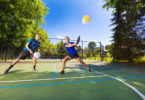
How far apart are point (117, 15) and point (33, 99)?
1432 cm

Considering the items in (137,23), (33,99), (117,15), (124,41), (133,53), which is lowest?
(33,99)

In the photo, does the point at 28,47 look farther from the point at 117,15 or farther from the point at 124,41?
the point at 117,15

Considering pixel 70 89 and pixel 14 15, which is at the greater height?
pixel 14 15

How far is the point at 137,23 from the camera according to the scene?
34.4ft

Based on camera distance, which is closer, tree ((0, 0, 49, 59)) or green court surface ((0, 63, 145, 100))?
green court surface ((0, 63, 145, 100))

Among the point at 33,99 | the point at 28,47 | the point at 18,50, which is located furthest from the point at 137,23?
the point at 18,50

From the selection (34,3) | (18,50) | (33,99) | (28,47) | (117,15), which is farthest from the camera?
(18,50)

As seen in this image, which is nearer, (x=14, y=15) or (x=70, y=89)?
(x=70, y=89)

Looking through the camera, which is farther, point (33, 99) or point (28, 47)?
point (28, 47)

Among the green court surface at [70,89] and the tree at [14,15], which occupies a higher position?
the tree at [14,15]

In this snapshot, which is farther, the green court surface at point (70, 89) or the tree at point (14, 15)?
the tree at point (14, 15)

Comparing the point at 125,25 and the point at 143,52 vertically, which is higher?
the point at 125,25

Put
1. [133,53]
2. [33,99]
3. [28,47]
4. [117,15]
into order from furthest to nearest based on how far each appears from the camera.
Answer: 1. [117,15]
2. [133,53]
3. [28,47]
4. [33,99]

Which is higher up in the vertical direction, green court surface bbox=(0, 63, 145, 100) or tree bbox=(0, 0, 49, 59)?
tree bbox=(0, 0, 49, 59)
